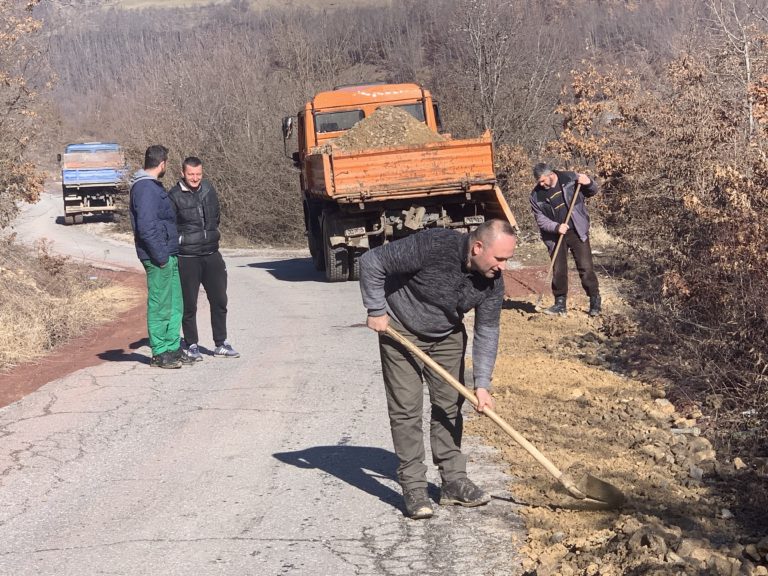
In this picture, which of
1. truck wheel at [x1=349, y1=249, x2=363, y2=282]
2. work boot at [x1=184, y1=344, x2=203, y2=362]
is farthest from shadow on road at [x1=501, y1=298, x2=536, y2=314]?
work boot at [x1=184, y1=344, x2=203, y2=362]

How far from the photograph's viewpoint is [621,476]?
19.7 feet

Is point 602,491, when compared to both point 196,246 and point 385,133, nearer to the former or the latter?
point 196,246

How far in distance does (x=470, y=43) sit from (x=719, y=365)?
20670 millimetres

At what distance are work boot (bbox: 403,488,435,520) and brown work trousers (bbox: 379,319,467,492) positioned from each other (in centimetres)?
4

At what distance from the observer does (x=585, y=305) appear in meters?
13.0

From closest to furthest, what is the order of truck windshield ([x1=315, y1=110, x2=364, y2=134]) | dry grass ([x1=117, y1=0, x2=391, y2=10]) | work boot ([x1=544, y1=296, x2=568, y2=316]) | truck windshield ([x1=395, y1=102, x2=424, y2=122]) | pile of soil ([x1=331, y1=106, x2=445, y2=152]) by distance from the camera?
work boot ([x1=544, y1=296, x2=568, y2=316])
pile of soil ([x1=331, y1=106, x2=445, y2=152])
truck windshield ([x1=395, y1=102, x2=424, y2=122])
truck windshield ([x1=315, y1=110, x2=364, y2=134])
dry grass ([x1=117, y1=0, x2=391, y2=10])

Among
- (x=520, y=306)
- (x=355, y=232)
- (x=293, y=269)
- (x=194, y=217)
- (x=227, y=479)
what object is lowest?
(x=293, y=269)

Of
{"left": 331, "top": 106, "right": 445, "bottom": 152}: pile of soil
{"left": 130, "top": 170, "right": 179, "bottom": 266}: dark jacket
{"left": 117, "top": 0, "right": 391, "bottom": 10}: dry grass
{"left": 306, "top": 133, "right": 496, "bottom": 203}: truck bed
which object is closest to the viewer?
{"left": 130, "top": 170, "right": 179, "bottom": 266}: dark jacket

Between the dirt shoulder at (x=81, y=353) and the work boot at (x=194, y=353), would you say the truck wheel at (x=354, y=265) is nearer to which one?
the dirt shoulder at (x=81, y=353)

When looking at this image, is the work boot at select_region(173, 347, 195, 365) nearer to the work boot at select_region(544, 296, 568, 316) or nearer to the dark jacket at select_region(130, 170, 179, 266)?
the dark jacket at select_region(130, 170, 179, 266)

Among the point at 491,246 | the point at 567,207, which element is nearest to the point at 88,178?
the point at 567,207

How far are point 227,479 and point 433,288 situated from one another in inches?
73.9

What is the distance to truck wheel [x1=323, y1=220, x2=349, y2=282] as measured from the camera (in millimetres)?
16781

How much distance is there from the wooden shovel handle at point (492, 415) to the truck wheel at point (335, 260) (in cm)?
1118
